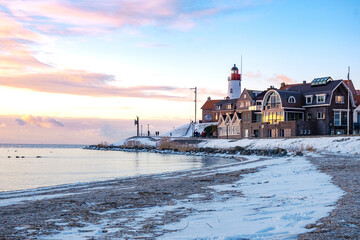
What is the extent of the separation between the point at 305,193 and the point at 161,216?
523 centimetres

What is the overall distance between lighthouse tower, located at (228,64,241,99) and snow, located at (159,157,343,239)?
9430 cm

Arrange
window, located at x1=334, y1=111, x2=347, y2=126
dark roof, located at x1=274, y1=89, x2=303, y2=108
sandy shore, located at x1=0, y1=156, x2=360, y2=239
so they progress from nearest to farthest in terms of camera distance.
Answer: sandy shore, located at x1=0, y1=156, x2=360, y2=239 < window, located at x1=334, y1=111, x2=347, y2=126 < dark roof, located at x1=274, y1=89, x2=303, y2=108

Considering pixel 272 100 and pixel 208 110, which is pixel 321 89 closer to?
pixel 272 100

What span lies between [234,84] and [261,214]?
99738 mm

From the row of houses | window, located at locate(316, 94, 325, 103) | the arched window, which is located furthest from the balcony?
window, located at locate(316, 94, 325, 103)

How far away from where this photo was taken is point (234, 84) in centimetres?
10756

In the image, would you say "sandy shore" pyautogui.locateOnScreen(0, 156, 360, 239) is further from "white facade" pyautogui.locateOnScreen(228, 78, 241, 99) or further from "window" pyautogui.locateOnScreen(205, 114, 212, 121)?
"window" pyautogui.locateOnScreen(205, 114, 212, 121)

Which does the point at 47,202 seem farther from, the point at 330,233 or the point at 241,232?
the point at 330,233

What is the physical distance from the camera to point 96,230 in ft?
27.6

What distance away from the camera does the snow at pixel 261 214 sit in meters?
7.66

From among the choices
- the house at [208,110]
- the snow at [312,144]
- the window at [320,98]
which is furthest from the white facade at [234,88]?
the snow at [312,144]

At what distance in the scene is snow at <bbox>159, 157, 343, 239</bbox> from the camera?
7656 mm

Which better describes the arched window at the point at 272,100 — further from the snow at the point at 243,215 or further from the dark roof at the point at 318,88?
the snow at the point at 243,215

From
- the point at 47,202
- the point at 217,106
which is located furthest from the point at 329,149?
the point at 217,106
